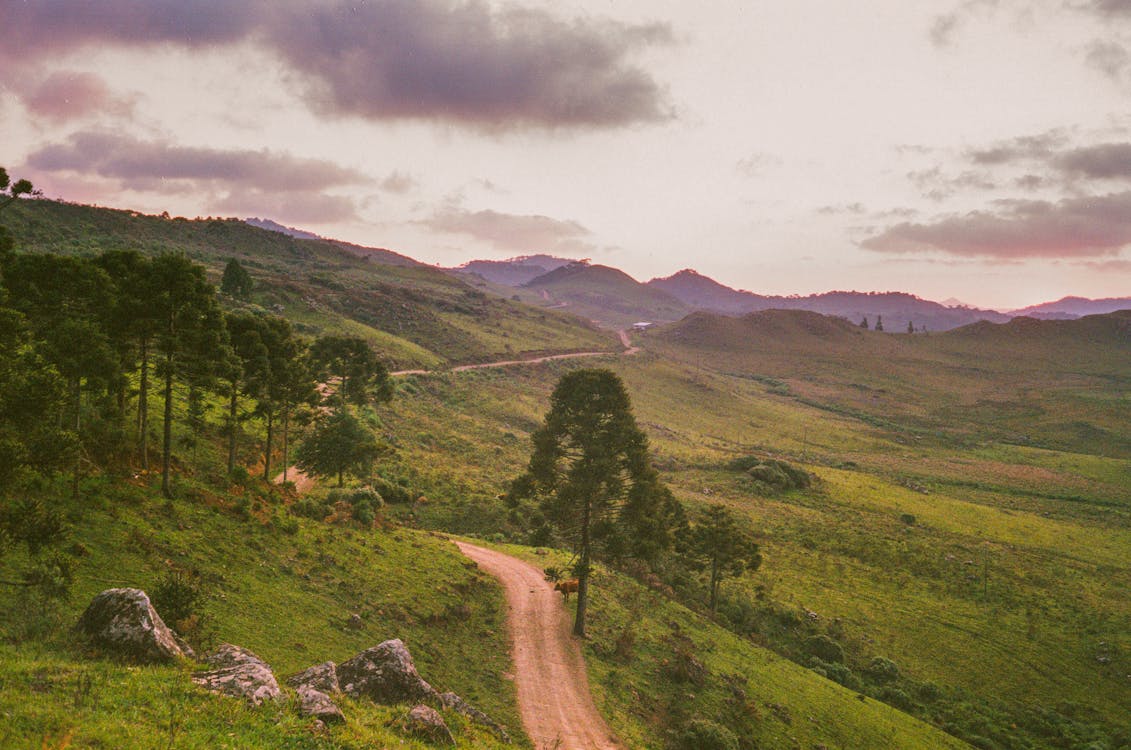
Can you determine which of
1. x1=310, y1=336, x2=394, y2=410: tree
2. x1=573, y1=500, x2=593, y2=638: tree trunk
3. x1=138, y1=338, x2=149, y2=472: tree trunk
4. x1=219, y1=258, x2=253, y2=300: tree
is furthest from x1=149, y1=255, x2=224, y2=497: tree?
x1=219, y1=258, x2=253, y2=300: tree

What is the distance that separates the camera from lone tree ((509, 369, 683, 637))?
26297 mm

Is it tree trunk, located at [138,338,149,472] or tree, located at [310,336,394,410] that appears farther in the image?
tree, located at [310,336,394,410]

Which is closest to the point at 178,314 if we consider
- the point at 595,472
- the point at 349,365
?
the point at 595,472

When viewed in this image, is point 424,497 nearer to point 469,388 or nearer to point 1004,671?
point 1004,671

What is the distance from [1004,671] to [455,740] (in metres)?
42.8

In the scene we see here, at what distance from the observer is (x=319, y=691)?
1327 cm

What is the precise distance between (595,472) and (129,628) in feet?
60.3

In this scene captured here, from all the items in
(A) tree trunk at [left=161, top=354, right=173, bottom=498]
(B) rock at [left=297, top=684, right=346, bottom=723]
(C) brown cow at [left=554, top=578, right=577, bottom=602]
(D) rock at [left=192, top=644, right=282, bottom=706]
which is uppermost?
(A) tree trunk at [left=161, top=354, right=173, bottom=498]

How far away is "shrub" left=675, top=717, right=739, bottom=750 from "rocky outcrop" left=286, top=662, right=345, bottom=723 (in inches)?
566

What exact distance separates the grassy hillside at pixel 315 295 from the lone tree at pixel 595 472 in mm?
75829

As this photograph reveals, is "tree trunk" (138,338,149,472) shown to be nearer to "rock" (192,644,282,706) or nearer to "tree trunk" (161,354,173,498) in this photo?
"tree trunk" (161,354,173,498)

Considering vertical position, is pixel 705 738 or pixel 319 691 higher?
pixel 319 691

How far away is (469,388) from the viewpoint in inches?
3844

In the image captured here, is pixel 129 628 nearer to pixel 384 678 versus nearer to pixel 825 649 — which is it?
pixel 384 678
